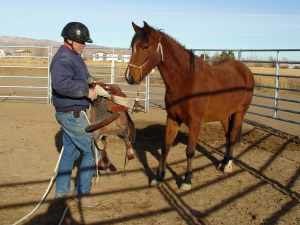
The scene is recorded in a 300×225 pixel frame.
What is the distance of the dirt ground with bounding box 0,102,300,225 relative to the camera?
16.6 ft

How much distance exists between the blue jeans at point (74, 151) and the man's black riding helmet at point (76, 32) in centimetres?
80

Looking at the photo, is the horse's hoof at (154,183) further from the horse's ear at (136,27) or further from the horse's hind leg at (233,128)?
the horse's ear at (136,27)

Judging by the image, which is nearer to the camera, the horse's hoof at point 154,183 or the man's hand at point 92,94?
the man's hand at point 92,94

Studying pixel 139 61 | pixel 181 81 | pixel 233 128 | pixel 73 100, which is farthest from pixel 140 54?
pixel 233 128

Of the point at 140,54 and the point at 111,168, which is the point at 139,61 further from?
the point at 111,168

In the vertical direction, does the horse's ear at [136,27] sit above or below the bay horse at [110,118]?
above

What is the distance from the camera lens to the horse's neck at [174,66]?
618 cm

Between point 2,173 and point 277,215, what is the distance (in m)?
3.72

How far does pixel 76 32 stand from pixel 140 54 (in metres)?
1.11

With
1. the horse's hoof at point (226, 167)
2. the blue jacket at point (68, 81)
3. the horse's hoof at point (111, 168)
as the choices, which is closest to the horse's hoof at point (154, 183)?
the horse's hoof at point (111, 168)

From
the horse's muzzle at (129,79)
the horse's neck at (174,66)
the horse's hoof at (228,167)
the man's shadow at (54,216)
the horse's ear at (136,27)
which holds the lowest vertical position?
the man's shadow at (54,216)

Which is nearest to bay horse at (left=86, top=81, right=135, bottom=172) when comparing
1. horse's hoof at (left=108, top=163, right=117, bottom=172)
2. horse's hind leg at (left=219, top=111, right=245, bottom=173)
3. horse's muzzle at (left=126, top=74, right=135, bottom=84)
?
horse's muzzle at (left=126, top=74, right=135, bottom=84)

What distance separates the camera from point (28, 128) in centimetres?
1033

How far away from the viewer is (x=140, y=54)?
5934 millimetres
